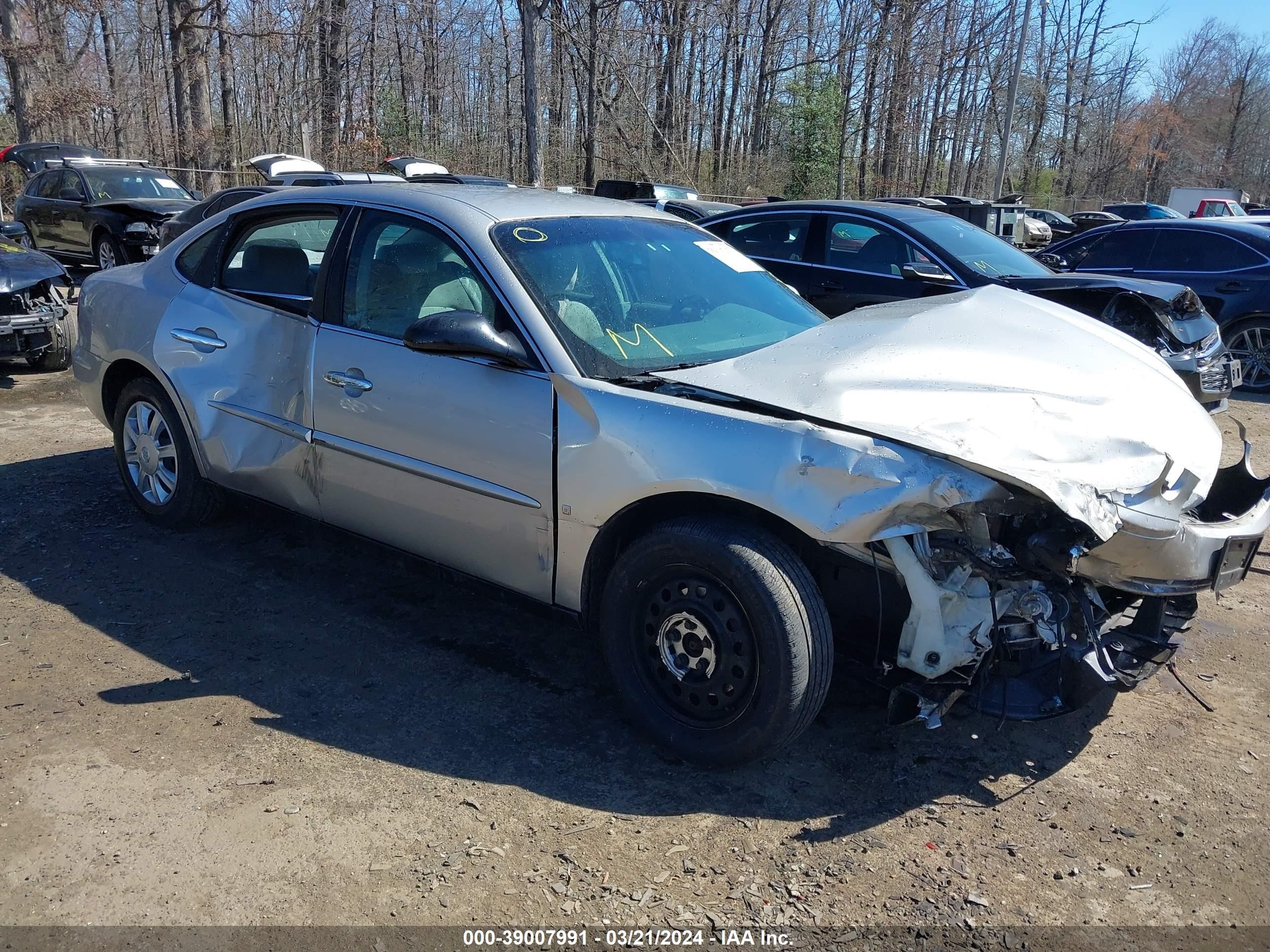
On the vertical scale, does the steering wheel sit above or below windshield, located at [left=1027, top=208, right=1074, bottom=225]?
below

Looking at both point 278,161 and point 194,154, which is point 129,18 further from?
point 278,161

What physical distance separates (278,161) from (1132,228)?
10370 millimetres

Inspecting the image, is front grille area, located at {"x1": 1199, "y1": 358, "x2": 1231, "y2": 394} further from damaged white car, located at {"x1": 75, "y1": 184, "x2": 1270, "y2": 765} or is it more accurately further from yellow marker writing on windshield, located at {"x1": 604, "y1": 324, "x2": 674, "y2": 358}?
yellow marker writing on windshield, located at {"x1": 604, "y1": 324, "x2": 674, "y2": 358}

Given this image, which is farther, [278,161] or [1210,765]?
[278,161]

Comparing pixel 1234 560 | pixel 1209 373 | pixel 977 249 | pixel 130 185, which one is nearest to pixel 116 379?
pixel 1234 560

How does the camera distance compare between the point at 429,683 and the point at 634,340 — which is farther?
the point at 429,683

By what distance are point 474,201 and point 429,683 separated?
6.29ft

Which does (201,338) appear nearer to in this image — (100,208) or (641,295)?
(641,295)

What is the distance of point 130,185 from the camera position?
1512 centimetres

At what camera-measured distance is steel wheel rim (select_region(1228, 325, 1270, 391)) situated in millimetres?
9859

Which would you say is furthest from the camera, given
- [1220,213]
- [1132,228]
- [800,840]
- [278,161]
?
[1220,213]

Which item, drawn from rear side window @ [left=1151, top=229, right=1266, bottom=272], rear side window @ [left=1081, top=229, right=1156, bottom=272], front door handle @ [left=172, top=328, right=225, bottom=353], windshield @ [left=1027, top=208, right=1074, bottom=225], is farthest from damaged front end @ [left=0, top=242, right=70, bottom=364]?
windshield @ [left=1027, top=208, right=1074, bottom=225]

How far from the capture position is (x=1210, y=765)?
332 cm

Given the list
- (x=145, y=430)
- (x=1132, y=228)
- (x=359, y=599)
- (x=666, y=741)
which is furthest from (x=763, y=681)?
(x=1132, y=228)
